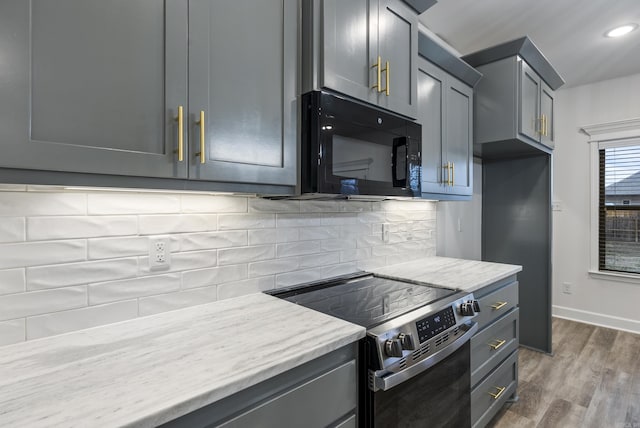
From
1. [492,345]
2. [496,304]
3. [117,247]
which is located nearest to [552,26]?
[496,304]

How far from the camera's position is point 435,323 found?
1.37 metres

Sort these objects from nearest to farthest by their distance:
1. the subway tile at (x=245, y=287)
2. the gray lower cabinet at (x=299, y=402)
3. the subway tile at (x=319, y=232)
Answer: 1. the gray lower cabinet at (x=299, y=402)
2. the subway tile at (x=245, y=287)
3. the subway tile at (x=319, y=232)

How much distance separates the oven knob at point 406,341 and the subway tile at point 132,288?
33.4 inches

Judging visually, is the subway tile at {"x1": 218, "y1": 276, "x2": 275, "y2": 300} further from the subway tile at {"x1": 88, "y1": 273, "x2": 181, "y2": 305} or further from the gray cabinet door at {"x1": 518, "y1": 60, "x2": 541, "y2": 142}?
the gray cabinet door at {"x1": 518, "y1": 60, "x2": 541, "y2": 142}

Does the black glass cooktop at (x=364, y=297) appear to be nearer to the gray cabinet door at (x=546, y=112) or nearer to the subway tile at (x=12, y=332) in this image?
the subway tile at (x=12, y=332)

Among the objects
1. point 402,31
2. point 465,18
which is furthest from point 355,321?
point 465,18

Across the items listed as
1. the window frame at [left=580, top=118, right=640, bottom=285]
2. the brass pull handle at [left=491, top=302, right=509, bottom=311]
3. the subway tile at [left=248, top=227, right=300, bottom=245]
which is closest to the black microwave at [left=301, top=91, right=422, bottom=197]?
the subway tile at [left=248, top=227, right=300, bottom=245]

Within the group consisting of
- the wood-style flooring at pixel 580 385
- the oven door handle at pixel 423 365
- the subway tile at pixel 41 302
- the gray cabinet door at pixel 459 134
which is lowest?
the wood-style flooring at pixel 580 385

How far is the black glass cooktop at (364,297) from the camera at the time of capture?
132cm

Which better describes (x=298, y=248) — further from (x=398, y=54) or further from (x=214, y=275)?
(x=398, y=54)

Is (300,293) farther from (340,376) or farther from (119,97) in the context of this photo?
(119,97)

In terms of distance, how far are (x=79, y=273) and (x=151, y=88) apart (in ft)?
2.08

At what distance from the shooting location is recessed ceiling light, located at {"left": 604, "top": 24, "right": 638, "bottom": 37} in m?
2.56

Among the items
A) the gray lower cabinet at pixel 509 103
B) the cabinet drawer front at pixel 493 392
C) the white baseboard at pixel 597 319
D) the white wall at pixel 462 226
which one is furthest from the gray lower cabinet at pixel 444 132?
the white baseboard at pixel 597 319
